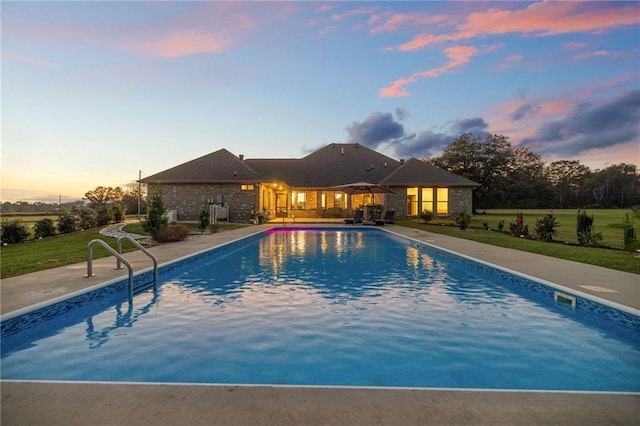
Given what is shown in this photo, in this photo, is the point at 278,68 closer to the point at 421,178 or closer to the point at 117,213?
the point at 117,213

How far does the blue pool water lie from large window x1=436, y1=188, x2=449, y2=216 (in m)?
21.8

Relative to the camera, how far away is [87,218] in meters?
19.9

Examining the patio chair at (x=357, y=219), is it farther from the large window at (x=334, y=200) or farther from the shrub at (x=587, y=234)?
the shrub at (x=587, y=234)

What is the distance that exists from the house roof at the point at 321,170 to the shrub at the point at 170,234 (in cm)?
1132

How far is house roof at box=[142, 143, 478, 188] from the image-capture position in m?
26.2

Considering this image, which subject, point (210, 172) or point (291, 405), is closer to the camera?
point (291, 405)

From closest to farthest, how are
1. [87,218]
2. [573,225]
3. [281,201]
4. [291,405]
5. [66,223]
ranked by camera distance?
[291,405]
[66,223]
[87,218]
[573,225]
[281,201]

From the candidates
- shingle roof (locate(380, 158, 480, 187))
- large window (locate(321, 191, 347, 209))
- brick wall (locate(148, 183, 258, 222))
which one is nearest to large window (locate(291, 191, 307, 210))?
large window (locate(321, 191, 347, 209))

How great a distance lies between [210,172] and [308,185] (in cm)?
812

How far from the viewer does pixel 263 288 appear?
757 cm

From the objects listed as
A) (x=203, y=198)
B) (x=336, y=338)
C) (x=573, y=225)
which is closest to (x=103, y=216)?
(x=203, y=198)

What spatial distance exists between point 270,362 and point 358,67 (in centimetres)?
1628

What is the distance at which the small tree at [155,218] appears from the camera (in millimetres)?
14211

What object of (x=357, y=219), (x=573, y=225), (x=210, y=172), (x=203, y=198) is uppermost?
(x=210, y=172)
